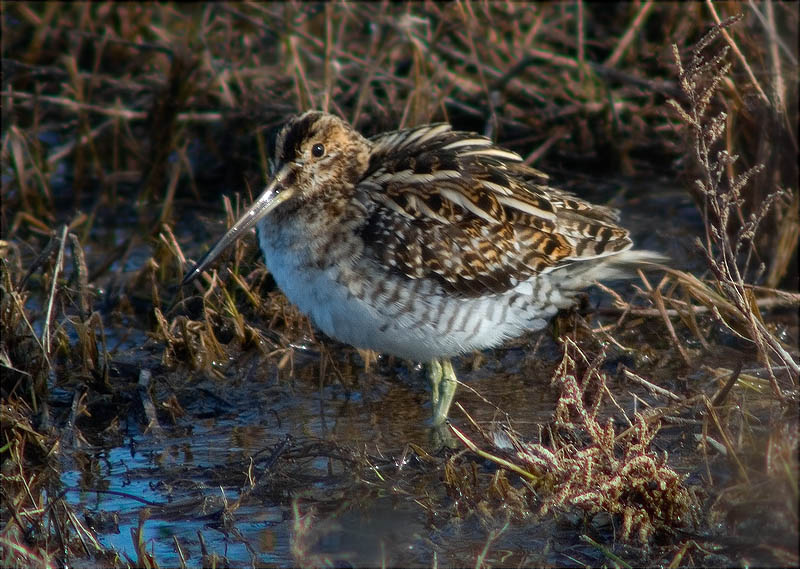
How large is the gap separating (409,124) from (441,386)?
1.75m

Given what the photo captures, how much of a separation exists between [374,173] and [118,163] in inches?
106

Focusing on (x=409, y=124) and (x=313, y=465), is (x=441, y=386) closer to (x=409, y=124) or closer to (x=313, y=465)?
(x=313, y=465)

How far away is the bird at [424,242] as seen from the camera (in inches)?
165

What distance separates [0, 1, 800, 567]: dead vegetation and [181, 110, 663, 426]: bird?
334 mm

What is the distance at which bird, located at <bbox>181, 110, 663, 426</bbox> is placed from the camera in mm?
4195

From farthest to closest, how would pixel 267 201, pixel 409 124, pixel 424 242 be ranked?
pixel 409 124 → pixel 267 201 → pixel 424 242

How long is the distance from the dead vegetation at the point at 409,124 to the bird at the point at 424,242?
334mm

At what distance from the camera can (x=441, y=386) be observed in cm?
456

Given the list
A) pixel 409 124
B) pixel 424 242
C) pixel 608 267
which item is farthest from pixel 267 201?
pixel 409 124

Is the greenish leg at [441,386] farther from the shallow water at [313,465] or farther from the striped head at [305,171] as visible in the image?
the striped head at [305,171]

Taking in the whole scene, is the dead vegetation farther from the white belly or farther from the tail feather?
the white belly

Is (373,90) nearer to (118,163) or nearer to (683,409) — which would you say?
(118,163)

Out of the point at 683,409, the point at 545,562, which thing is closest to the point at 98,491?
the point at 545,562

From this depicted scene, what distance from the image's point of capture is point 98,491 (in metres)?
3.90
